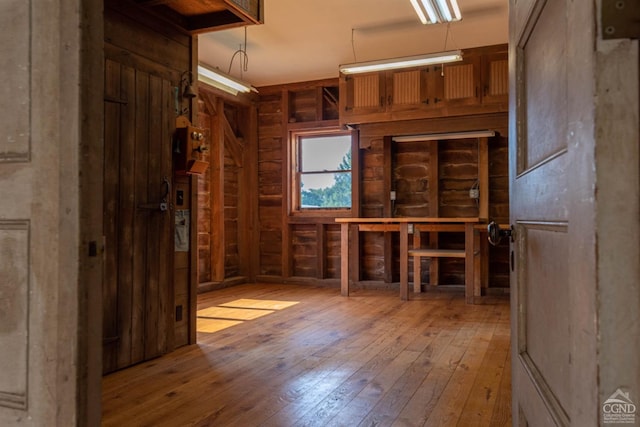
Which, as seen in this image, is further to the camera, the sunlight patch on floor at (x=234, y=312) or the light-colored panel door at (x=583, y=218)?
the sunlight patch on floor at (x=234, y=312)

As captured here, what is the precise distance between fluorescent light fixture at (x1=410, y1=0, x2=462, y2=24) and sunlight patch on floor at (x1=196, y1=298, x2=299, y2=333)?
3.11 m

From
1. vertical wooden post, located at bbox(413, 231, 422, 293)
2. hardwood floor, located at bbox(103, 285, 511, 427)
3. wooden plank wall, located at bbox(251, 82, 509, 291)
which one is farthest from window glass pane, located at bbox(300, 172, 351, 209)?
hardwood floor, located at bbox(103, 285, 511, 427)

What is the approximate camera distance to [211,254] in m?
6.23

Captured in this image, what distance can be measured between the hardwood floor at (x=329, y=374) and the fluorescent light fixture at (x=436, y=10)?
2650mm

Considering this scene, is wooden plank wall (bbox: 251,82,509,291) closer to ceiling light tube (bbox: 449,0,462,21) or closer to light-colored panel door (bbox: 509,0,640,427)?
ceiling light tube (bbox: 449,0,462,21)

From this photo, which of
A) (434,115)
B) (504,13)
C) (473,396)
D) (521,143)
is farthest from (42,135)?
(434,115)

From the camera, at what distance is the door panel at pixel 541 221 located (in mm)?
794

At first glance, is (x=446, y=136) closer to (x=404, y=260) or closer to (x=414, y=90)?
(x=414, y=90)

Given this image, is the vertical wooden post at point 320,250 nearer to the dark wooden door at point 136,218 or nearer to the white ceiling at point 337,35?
the white ceiling at point 337,35

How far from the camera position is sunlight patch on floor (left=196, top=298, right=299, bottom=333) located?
4066 mm

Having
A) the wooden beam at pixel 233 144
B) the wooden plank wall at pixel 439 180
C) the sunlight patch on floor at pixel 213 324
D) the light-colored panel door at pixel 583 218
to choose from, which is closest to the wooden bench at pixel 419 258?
the wooden plank wall at pixel 439 180

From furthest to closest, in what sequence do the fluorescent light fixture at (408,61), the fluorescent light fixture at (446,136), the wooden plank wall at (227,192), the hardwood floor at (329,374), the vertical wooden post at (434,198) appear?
the wooden plank wall at (227,192), the vertical wooden post at (434,198), the fluorescent light fixture at (446,136), the fluorescent light fixture at (408,61), the hardwood floor at (329,374)

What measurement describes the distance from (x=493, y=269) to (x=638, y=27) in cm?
537

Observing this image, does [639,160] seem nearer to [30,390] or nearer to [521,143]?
[521,143]
